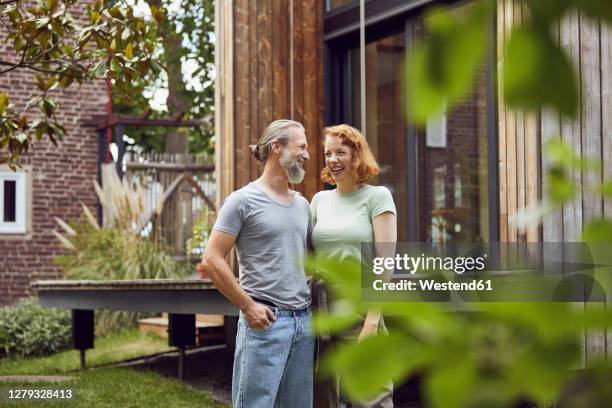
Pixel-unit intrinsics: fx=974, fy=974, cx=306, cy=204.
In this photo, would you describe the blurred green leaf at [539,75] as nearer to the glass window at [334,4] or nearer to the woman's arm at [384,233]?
the woman's arm at [384,233]

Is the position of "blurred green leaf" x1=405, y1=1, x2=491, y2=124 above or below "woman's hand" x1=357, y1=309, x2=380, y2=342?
above

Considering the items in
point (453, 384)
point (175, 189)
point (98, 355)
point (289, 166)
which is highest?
point (175, 189)

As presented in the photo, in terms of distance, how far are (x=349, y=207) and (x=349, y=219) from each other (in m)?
0.06

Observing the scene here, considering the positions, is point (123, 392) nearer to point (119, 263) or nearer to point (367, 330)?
point (119, 263)

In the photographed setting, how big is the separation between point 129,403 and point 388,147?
11.2 feet

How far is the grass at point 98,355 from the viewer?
9672 millimetres

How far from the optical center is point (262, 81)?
337 inches

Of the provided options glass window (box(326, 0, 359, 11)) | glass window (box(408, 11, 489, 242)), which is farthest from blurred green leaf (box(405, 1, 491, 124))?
glass window (box(326, 0, 359, 11))

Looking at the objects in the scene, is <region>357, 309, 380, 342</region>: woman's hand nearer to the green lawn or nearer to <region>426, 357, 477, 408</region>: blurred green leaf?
<region>426, 357, 477, 408</region>: blurred green leaf

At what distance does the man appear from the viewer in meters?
3.78

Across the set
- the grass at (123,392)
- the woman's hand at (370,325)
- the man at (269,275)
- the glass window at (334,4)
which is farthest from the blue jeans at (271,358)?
the glass window at (334,4)

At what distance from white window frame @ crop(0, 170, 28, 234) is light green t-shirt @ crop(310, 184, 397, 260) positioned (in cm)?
1087

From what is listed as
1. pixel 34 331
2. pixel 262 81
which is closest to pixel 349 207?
pixel 262 81

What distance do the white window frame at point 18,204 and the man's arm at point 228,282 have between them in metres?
11.0
